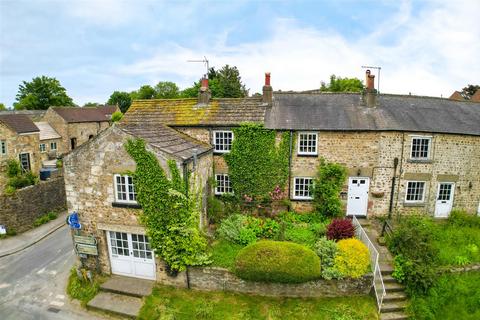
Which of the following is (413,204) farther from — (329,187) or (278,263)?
(278,263)

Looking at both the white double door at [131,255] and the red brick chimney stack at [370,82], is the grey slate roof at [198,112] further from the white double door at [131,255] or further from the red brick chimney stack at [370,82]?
the white double door at [131,255]

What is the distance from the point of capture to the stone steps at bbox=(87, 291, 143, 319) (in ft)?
A: 38.9

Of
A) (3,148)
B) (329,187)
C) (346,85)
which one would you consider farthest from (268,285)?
(346,85)

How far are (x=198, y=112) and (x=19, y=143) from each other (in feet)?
68.9

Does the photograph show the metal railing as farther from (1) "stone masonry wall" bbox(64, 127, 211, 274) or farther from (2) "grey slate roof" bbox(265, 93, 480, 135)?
(1) "stone masonry wall" bbox(64, 127, 211, 274)

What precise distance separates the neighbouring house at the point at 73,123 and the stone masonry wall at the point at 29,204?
55.4 feet

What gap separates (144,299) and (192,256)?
277 cm

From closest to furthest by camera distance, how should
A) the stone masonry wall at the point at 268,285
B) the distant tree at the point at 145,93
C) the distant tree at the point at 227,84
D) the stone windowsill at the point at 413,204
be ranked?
1. the stone masonry wall at the point at 268,285
2. the stone windowsill at the point at 413,204
3. the distant tree at the point at 227,84
4. the distant tree at the point at 145,93

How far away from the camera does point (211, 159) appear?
60.0 ft

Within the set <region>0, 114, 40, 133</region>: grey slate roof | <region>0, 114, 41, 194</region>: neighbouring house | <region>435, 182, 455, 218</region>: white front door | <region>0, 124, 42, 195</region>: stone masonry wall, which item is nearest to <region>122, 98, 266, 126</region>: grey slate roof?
<region>435, 182, 455, 218</region>: white front door

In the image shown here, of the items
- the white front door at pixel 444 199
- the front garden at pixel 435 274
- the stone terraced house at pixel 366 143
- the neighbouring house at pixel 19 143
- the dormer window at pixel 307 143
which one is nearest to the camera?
the front garden at pixel 435 274

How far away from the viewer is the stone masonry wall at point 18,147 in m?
26.3

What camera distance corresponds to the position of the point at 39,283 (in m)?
14.5

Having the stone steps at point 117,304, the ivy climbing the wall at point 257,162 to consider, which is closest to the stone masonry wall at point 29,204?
the stone steps at point 117,304
